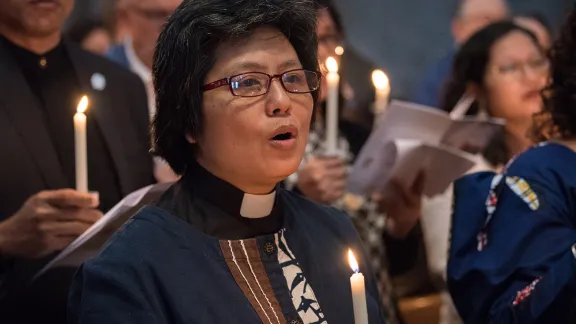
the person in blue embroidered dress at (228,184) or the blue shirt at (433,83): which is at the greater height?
the person in blue embroidered dress at (228,184)

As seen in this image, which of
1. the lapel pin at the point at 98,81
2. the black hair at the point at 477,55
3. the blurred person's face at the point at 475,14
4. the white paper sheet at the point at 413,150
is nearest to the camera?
the lapel pin at the point at 98,81

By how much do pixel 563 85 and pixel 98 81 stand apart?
3.91 feet

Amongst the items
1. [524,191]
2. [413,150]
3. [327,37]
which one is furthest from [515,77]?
[524,191]

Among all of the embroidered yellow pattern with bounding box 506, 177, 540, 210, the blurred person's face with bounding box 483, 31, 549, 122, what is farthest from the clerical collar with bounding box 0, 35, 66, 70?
the blurred person's face with bounding box 483, 31, 549, 122

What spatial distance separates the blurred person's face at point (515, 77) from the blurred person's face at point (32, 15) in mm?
1587

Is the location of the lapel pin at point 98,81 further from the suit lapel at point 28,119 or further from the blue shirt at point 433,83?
the blue shirt at point 433,83

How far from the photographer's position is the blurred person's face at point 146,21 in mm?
3318

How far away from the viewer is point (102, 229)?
6.43 feet

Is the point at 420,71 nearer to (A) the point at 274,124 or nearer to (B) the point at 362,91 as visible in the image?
(B) the point at 362,91

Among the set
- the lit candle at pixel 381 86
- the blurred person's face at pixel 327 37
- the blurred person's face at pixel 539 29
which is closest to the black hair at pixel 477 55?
the blurred person's face at pixel 327 37

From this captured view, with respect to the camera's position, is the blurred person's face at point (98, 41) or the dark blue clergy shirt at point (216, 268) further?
the blurred person's face at point (98, 41)

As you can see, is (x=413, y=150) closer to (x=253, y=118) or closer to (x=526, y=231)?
(x=526, y=231)

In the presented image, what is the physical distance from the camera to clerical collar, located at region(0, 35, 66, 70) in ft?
7.98

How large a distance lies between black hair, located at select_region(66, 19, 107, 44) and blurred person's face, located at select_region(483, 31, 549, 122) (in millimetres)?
2430
